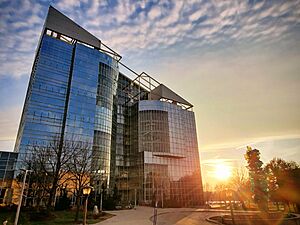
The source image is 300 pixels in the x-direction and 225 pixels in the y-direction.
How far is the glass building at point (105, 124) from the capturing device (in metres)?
50.4

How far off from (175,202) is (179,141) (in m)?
19.0

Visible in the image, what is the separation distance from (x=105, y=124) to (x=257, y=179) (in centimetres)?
4141

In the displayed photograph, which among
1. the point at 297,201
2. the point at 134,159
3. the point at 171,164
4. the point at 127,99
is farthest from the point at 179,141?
the point at 297,201

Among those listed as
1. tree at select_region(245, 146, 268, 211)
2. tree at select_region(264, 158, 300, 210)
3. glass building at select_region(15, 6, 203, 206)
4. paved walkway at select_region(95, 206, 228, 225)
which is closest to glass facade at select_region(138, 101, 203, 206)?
glass building at select_region(15, 6, 203, 206)

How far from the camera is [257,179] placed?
27922mm

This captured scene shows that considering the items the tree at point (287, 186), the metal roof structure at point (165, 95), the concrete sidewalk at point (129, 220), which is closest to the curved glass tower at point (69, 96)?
the metal roof structure at point (165, 95)

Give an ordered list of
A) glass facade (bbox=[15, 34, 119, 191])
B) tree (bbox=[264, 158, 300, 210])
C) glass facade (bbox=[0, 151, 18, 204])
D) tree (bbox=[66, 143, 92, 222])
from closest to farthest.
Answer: tree (bbox=[66, 143, 92, 222]), tree (bbox=[264, 158, 300, 210]), glass facade (bbox=[0, 151, 18, 204]), glass facade (bbox=[15, 34, 119, 191])

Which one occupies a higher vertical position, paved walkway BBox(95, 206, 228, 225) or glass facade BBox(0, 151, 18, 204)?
glass facade BBox(0, 151, 18, 204)

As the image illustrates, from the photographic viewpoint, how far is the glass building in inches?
1986

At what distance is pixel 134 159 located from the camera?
200 ft

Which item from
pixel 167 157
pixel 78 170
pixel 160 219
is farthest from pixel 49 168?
pixel 167 157

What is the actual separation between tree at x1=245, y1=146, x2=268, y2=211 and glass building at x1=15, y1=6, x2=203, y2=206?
26548mm

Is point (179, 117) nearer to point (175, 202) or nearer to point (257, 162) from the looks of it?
point (175, 202)

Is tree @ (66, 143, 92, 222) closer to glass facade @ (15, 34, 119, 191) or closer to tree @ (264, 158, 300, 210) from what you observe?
glass facade @ (15, 34, 119, 191)
